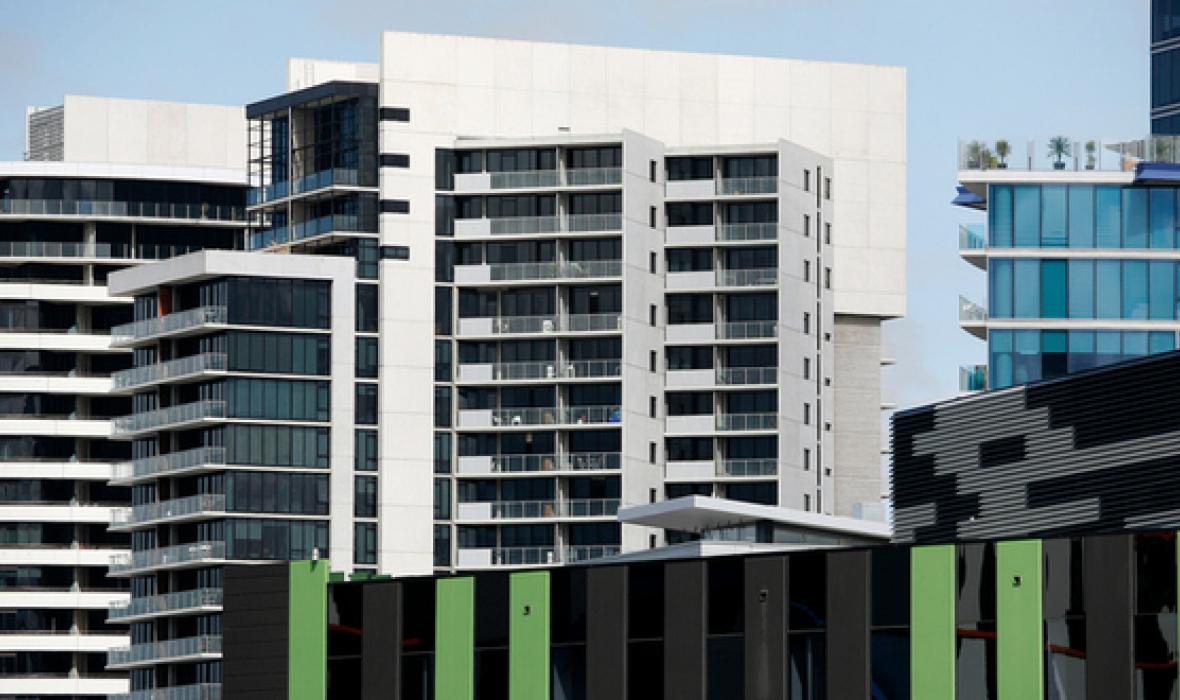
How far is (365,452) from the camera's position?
164250 mm

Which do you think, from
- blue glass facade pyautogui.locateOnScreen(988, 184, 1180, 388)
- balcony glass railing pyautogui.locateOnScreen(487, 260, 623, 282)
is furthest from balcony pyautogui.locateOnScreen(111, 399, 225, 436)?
blue glass facade pyautogui.locateOnScreen(988, 184, 1180, 388)

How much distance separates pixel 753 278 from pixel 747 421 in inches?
334

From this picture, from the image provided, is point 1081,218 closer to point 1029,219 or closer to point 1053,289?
point 1029,219

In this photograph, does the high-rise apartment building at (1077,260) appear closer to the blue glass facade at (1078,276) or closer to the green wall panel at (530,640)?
the blue glass facade at (1078,276)

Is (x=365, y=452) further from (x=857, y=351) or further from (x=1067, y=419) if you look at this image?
(x=1067, y=419)

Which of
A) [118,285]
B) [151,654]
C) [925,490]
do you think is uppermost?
[118,285]

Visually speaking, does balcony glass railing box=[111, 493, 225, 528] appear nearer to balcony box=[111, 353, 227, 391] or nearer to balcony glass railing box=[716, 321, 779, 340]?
balcony box=[111, 353, 227, 391]

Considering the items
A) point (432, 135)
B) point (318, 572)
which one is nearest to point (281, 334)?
point (432, 135)

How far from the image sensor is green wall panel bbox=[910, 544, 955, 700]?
65.0 metres

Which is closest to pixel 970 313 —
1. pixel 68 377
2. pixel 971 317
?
pixel 971 317

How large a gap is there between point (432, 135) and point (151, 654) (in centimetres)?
3393

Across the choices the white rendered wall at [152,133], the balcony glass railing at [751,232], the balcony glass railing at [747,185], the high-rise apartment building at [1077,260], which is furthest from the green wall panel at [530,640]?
the white rendered wall at [152,133]

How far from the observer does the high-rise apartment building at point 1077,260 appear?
138 m

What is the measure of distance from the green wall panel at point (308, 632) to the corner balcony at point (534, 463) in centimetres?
8459
